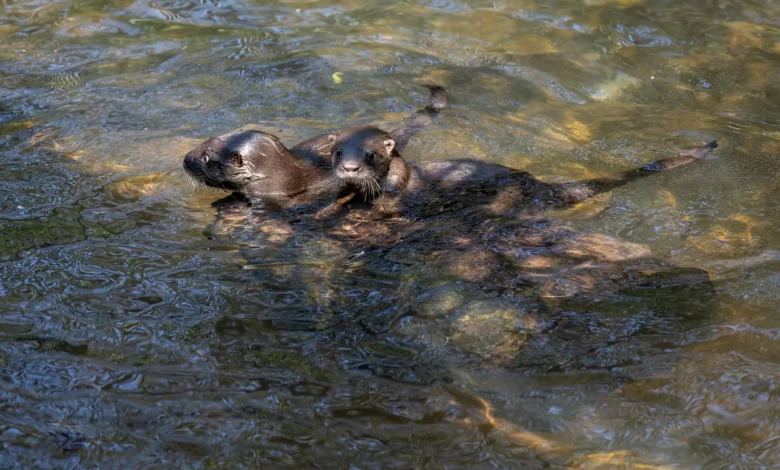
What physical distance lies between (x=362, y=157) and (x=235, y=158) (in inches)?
32.8

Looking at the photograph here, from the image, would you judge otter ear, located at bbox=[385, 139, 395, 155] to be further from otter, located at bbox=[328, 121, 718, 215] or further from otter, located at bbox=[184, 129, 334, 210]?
otter, located at bbox=[184, 129, 334, 210]

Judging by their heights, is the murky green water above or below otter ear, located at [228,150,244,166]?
below

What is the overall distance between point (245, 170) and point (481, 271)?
187 cm

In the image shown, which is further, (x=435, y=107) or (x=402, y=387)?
(x=435, y=107)

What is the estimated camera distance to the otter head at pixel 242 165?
4902 millimetres

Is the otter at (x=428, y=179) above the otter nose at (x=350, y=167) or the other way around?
the other way around

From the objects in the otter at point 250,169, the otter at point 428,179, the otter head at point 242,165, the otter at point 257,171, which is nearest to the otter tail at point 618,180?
A: the otter at point 428,179

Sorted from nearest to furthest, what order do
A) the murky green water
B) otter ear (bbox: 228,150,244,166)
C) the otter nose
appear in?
the murky green water → the otter nose → otter ear (bbox: 228,150,244,166)

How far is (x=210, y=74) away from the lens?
673 cm

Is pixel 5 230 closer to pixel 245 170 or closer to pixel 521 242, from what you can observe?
pixel 245 170

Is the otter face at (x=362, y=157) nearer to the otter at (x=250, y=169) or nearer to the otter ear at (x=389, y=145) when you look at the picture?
the otter ear at (x=389, y=145)

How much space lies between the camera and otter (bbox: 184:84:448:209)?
491 centimetres

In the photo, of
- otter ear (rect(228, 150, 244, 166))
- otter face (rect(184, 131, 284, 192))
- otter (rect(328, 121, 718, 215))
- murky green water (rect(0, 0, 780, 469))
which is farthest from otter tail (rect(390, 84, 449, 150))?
otter ear (rect(228, 150, 244, 166))

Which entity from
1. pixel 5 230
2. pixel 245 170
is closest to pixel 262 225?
pixel 245 170
